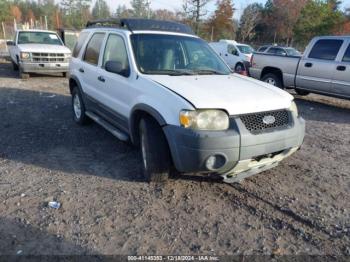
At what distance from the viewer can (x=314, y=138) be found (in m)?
6.07

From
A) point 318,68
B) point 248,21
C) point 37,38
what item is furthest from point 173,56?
point 248,21

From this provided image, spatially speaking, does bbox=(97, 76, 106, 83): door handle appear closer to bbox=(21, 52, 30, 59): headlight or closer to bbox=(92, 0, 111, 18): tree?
bbox=(21, 52, 30, 59): headlight

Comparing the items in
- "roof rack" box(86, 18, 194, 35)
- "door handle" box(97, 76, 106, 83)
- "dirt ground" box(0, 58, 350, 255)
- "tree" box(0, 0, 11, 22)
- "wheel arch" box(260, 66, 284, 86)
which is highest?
"tree" box(0, 0, 11, 22)

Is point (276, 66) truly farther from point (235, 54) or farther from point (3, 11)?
point (3, 11)

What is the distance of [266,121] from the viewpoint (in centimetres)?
359

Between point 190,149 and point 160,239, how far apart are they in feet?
2.97

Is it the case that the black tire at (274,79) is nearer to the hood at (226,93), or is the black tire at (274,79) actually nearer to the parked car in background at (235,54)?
the hood at (226,93)

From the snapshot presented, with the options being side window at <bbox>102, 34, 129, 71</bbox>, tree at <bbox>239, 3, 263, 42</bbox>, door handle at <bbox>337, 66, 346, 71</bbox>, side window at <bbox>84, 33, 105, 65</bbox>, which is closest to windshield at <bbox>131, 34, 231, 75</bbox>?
side window at <bbox>102, 34, 129, 71</bbox>

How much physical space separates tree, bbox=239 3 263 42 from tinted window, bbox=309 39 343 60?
36010 millimetres

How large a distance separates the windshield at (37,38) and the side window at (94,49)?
838cm

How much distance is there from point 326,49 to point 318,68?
560 mm

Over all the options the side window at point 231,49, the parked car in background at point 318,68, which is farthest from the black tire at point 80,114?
the side window at point 231,49

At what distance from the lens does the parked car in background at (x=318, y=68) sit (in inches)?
324

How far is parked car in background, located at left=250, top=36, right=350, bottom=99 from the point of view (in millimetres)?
8242
